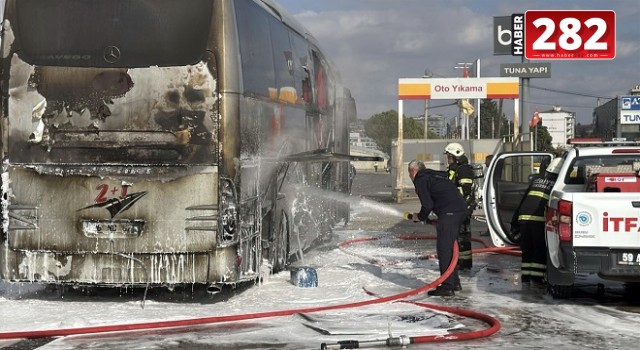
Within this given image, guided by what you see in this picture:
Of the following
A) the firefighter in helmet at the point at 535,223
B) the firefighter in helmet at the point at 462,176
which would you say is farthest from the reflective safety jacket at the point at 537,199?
the firefighter in helmet at the point at 462,176

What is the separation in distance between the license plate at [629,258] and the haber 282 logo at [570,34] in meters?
16.7

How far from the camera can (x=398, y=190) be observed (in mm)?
29625

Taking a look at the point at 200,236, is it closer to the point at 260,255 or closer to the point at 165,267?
the point at 165,267

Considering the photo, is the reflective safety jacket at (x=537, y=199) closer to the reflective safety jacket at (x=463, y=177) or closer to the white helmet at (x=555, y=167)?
the white helmet at (x=555, y=167)

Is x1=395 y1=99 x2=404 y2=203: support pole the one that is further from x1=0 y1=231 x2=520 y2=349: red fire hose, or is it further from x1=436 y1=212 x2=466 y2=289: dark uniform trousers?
x1=0 y1=231 x2=520 y2=349: red fire hose

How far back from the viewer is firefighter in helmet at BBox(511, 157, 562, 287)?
1039 centimetres

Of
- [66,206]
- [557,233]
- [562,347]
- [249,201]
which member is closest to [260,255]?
[249,201]

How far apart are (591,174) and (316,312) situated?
3.34 m

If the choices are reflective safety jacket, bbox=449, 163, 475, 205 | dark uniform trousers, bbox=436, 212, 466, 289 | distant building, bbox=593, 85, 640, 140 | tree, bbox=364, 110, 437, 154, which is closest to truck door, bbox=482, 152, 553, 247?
reflective safety jacket, bbox=449, 163, 475, 205

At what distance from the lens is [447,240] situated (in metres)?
10.2

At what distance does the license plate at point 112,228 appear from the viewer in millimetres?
8867

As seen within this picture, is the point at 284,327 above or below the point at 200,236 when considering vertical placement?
below

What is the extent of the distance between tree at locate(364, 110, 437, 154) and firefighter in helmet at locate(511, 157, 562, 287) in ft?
49.7

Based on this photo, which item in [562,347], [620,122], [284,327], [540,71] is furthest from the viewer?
[620,122]
